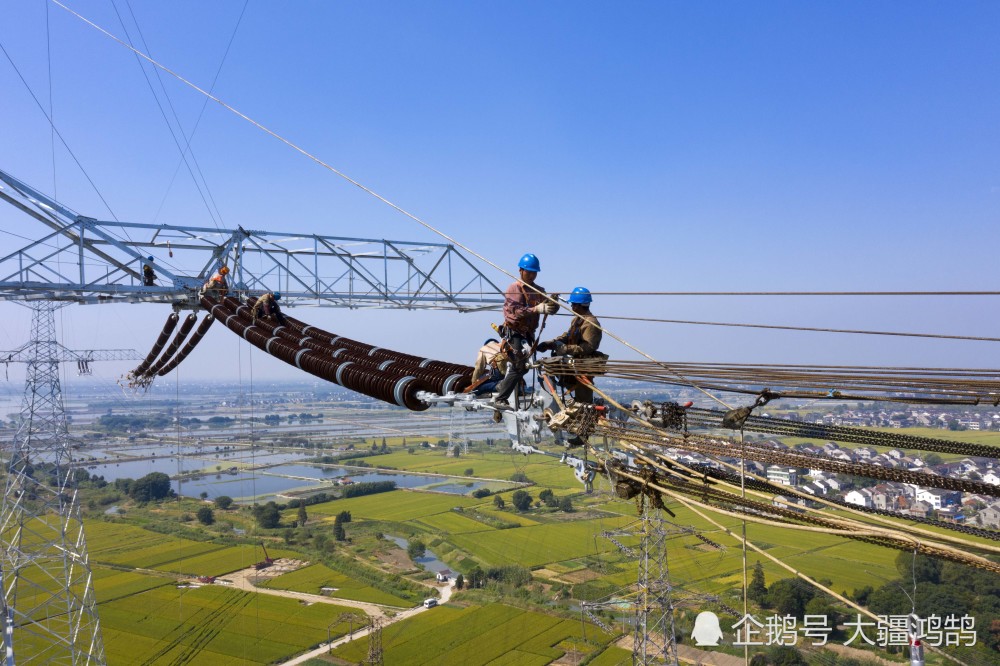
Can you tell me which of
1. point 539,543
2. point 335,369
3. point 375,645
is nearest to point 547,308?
point 335,369

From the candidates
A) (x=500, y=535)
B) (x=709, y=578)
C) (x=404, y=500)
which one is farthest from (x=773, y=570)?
(x=404, y=500)

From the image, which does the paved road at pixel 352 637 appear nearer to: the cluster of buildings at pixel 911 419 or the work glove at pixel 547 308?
the cluster of buildings at pixel 911 419

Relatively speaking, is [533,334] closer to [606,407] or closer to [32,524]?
[606,407]

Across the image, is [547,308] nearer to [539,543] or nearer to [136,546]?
[539,543]

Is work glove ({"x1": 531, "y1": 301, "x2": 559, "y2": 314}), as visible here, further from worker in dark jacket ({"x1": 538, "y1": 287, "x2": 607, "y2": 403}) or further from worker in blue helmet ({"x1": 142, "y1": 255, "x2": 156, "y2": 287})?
worker in blue helmet ({"x1": 142, "y1": 255, "x2": 156, "y2": 287})

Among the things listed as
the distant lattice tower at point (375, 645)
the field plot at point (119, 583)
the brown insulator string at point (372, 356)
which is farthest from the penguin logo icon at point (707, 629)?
the field plot at point (119, 583)
